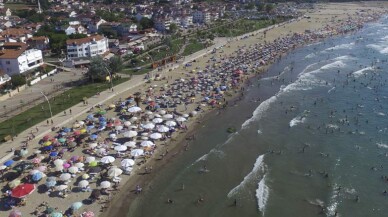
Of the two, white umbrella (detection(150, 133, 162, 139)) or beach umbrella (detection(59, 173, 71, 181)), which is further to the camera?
white umbrella (detection(150, 133, 162, 139))

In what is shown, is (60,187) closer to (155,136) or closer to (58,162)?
(58,162)

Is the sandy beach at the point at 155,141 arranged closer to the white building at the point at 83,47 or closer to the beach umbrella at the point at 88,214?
the beach umbrella at the point at 88,214

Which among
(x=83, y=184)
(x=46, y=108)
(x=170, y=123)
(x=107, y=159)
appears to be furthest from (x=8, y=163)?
(x=170, y=123)

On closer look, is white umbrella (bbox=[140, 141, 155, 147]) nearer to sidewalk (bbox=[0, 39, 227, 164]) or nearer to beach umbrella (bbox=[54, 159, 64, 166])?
beach umbrella (bbox=[54, 159, 64, 166])

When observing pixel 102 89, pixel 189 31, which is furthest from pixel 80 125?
pixel 189 31

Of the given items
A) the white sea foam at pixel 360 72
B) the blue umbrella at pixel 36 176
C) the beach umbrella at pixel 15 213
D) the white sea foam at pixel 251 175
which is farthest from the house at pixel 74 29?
the beach umbrella at pixel 15 213

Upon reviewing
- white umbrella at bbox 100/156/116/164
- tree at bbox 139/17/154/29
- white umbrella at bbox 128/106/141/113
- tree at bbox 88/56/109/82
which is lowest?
white umbrella at bbox 100/156/116/164

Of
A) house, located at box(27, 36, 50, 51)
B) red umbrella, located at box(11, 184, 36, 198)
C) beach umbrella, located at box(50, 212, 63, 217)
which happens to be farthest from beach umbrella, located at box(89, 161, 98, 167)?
house, located at box(27, 36, 50, 51)

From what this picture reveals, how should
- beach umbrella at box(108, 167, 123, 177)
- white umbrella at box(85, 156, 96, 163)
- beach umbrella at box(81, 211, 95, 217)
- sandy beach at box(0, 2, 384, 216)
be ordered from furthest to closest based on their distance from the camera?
white umbrella at box(85, 156, 96, 163), beach umbrella at box(108, 167, 123, 177), sandy beach at box(0, 2, 384, 216), beach umbrella at box(81, 211, 95, 217)
